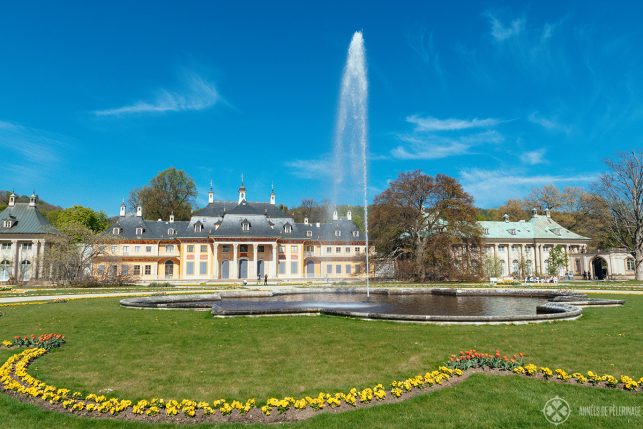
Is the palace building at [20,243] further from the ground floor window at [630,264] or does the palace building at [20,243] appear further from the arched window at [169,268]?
the ground floor window at [630,264]

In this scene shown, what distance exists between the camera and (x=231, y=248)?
2318 inches

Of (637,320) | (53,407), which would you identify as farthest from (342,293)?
(53,407)

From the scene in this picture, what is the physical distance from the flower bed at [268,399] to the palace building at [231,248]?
47846mm

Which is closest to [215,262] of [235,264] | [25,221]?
[235,264]

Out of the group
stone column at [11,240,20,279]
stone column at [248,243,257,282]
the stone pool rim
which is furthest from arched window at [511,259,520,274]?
Result: stone column at [11,240,20,279]

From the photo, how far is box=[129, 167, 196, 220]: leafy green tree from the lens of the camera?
75688 mm

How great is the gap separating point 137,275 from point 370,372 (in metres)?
57.8

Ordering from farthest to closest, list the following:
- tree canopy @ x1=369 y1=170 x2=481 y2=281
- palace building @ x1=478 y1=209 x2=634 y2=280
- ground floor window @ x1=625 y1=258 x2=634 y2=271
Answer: palace building @ x1=478 y1=209 x2=634 y2=280 → ground floor window @ x1=625 y1=258 x2=634 y2=271 → tree canopy @ x1=369 y1=170 x2=481 y2=281

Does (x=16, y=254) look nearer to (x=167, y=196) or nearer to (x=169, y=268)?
(x=169, y=268)

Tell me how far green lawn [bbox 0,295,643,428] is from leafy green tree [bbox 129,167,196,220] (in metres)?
63.3

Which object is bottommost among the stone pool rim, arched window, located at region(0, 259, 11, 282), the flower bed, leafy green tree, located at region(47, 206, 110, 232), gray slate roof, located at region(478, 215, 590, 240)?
the flower bed

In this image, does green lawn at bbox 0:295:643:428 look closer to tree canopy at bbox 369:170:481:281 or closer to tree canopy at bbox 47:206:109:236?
tree canopy at bbox 369:170:481:281

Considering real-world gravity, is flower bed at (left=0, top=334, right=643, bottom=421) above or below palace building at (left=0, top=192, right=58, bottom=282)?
below

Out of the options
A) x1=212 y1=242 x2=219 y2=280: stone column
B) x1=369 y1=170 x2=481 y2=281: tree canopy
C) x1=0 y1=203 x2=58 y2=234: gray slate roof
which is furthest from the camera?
x1=212 y1=242 x2=219 y2=280: stone column
